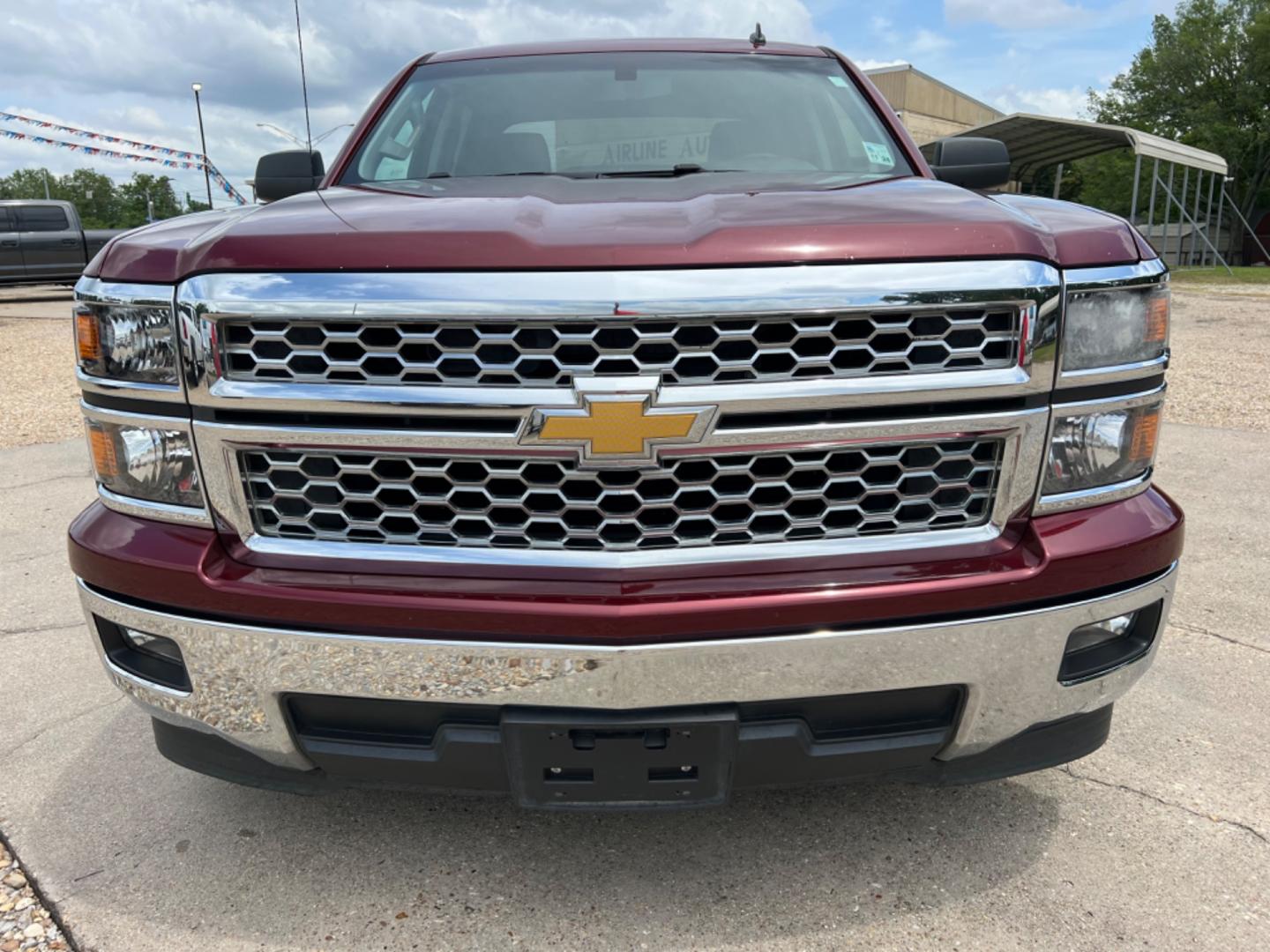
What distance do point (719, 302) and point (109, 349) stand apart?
1147 mm

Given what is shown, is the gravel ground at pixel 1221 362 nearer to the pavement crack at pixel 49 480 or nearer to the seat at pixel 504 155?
the seat at pixel 504 155

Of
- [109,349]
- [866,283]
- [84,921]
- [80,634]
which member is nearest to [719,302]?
[866,283]

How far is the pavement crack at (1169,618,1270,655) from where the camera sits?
321 centimetres

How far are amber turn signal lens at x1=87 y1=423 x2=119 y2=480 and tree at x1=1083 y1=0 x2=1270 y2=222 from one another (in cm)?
5176

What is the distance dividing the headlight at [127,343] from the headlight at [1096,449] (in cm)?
161

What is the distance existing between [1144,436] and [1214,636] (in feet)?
6.07

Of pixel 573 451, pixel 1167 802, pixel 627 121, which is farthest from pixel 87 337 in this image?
pixel 1167 802

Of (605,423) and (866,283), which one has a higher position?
(866,283)

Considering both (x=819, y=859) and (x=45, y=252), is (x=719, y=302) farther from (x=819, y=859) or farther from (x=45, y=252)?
(x=45, y=252)

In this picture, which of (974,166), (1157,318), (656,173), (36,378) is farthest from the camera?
(36,378)

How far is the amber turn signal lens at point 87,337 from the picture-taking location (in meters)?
1.85

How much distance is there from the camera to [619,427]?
164 centimetres

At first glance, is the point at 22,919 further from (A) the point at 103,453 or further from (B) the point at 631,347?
(B) the point at 631,347

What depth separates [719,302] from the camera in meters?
1.62
